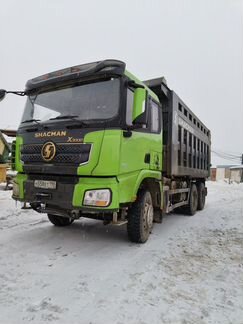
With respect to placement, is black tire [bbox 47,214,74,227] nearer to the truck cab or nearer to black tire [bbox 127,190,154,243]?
the truck cab

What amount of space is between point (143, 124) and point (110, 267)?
6.76 feet

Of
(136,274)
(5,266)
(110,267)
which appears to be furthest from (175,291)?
(5,266)

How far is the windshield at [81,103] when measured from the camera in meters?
4.25

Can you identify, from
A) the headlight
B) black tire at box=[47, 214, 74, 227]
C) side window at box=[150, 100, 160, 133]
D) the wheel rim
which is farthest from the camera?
black tire at box=[47, 214, 74, 227]

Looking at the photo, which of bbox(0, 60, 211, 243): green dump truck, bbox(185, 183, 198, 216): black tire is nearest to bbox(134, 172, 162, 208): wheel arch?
bbox(0, 60, 211, 243): green dump truck

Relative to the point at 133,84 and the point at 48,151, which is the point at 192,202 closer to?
the point at 133,84

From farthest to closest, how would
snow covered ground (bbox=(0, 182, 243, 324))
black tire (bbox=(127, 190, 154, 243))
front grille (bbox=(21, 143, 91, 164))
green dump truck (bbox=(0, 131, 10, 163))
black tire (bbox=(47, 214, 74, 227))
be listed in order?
green dump truck (bbox=(0, 131, 10, 163)) < black tire (bbox=(47, 214, 74, 227)) < black tire (bbox=(127, 190, 154, 243)) < front grille (bbox=(21, 143, 91, 164)) < snow covered ground (bbox=(0, 182, 243, 324))

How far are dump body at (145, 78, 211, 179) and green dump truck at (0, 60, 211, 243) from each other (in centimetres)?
84

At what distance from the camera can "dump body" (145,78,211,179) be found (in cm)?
621

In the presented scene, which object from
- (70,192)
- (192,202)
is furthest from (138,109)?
(192,202)

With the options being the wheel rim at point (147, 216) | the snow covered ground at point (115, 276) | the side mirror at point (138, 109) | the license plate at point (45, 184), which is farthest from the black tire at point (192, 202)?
the license plate at point (45, 184)

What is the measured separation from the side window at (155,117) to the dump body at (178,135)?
733 millimetres

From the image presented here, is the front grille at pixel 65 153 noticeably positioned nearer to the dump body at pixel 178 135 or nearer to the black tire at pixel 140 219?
the black tire at pixel 140 219

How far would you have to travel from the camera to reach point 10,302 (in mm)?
2758
